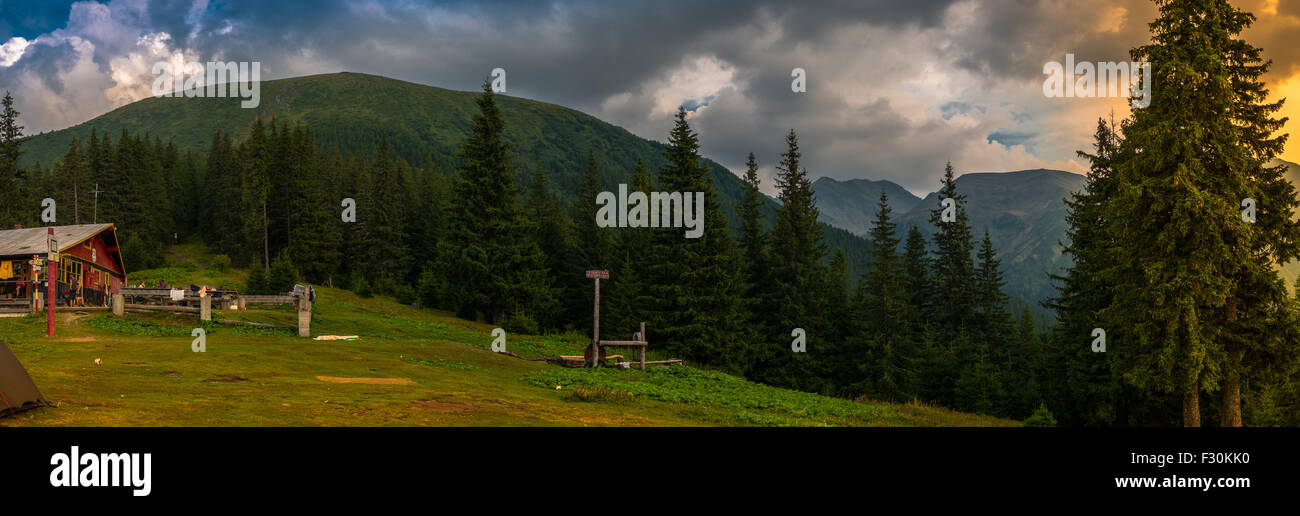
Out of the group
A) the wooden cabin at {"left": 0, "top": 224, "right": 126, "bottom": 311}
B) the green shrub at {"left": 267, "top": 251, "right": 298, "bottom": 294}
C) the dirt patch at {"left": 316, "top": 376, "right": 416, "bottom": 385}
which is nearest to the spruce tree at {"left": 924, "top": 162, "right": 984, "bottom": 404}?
the dirt patch at {"left": 316, "top": 376, "right": 416, "bottom": 385}

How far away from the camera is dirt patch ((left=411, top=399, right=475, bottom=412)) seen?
604 inches

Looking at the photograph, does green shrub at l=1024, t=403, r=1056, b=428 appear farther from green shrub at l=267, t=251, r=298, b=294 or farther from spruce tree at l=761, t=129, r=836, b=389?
green shrub at l=267, t=251, r=298, b=294

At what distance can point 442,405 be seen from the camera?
15.9m

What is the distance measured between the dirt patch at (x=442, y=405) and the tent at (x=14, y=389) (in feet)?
22.4

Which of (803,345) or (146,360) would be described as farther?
(803,345)

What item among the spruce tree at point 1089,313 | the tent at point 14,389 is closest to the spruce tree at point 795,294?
the spruce tree at point 1089,313

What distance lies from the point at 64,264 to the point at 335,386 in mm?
40965

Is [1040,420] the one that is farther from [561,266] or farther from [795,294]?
[561,266]

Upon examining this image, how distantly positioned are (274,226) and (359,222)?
9693mm
